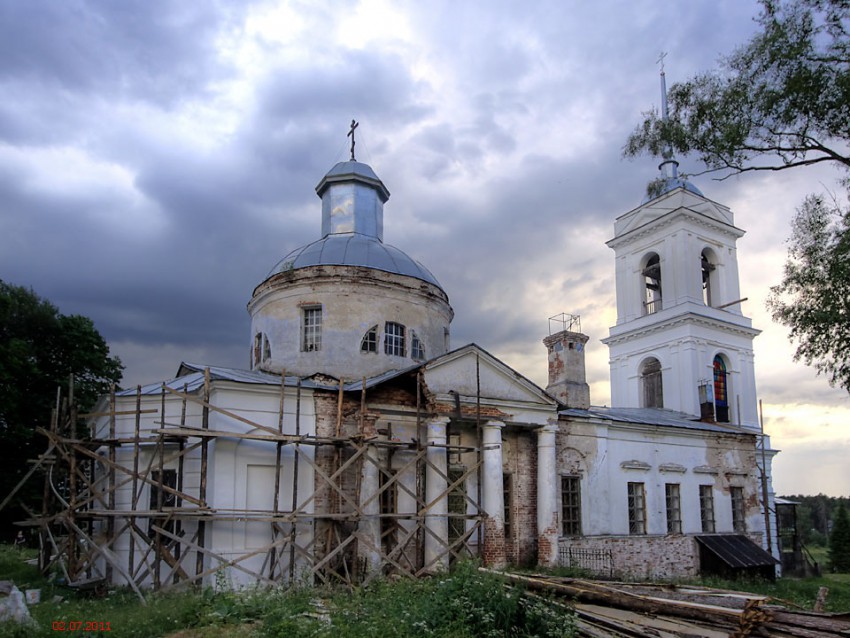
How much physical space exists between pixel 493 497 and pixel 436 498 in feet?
5.50

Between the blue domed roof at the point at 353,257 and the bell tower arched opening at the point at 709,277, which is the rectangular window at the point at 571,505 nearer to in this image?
the blue domed roof at the point at 353,257

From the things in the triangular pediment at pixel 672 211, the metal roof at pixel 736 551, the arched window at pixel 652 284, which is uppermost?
the triangular pediment at pixel 672 211

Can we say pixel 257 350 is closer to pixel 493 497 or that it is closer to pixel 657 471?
pixel 493 497

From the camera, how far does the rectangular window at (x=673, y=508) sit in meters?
20.4

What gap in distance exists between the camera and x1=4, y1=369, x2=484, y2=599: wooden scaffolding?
499 inches

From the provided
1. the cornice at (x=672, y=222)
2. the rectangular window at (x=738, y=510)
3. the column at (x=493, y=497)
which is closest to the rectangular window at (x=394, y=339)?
the column at (x=493, y=497)

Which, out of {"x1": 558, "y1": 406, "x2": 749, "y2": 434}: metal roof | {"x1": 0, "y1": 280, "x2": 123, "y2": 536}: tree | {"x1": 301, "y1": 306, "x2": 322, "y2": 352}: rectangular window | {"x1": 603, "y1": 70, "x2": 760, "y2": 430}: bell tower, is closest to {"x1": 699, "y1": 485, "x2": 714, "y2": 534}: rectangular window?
{"x1": 558, "y1": 406, "x2": 749, "y2": 434}: metal roof

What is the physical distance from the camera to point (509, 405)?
16391 millimetres

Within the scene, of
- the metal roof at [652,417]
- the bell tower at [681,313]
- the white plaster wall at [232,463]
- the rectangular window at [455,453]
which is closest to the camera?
the white plaster wall at [232,463]

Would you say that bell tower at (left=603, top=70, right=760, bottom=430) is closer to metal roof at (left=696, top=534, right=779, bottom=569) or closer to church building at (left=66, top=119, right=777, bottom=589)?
church building at (left=66, top=119, right=777, bottom=589)

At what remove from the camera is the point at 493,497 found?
15.8 metres

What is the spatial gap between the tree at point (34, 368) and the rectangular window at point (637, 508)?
678 inches

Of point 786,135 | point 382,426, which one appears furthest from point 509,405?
point 786,135

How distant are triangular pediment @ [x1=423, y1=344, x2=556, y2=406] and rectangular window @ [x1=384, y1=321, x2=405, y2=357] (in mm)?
2328
